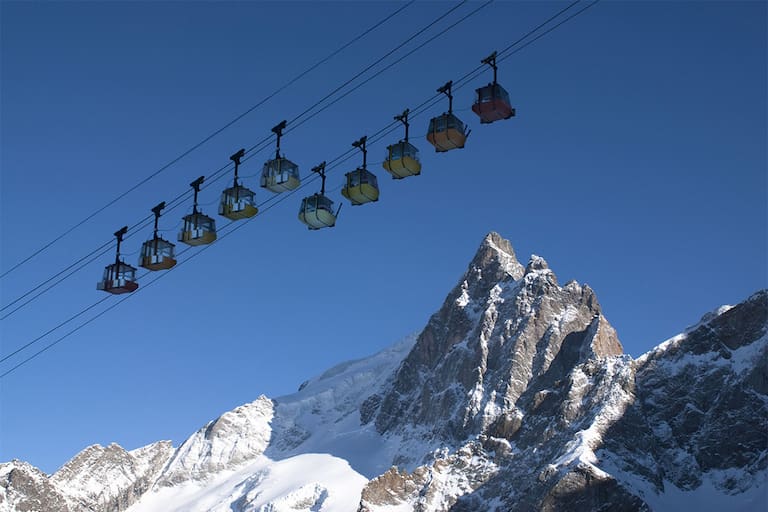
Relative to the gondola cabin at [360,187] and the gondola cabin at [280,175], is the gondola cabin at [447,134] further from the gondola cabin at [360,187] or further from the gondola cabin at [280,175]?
the gondola cabin at [280,175]

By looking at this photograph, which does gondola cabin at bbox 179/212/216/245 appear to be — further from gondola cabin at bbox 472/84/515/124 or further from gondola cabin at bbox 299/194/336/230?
gondola cabin at bbox 472/84/515/124

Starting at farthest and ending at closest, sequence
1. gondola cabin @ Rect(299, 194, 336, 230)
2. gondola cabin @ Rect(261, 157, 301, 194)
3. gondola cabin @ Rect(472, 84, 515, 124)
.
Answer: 1. gondola cabin @ Rect(299, 194, 336, 230)
2. gondola cabin @ Rect(261, 157, 301, 194)
3. gondola cabin @ Rect(472, 84, 515, 124)

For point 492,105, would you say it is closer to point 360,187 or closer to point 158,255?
point 360,187

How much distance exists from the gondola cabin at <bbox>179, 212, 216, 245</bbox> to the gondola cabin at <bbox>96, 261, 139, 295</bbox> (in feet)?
12.6

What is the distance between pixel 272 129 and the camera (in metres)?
51.6

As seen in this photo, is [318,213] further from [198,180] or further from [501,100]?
[501,100]

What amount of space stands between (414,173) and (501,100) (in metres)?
5.00

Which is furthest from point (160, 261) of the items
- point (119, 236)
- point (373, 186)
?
point (373, 186)

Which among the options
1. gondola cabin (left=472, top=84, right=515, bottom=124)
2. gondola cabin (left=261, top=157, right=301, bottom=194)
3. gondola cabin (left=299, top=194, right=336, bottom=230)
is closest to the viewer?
gondola cabin (left=472, top=84, right=515, bottom=124)

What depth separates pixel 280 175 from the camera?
172 ft

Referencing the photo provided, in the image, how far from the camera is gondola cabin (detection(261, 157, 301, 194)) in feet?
171

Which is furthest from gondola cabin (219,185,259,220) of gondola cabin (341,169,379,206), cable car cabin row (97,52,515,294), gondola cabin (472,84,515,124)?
gondola cabin (472,84,515,124)

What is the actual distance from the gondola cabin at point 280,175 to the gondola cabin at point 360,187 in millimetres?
2262

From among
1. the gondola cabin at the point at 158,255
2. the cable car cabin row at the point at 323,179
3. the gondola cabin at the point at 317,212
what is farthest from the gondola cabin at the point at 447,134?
the gondola cabin at the point at 158,255
